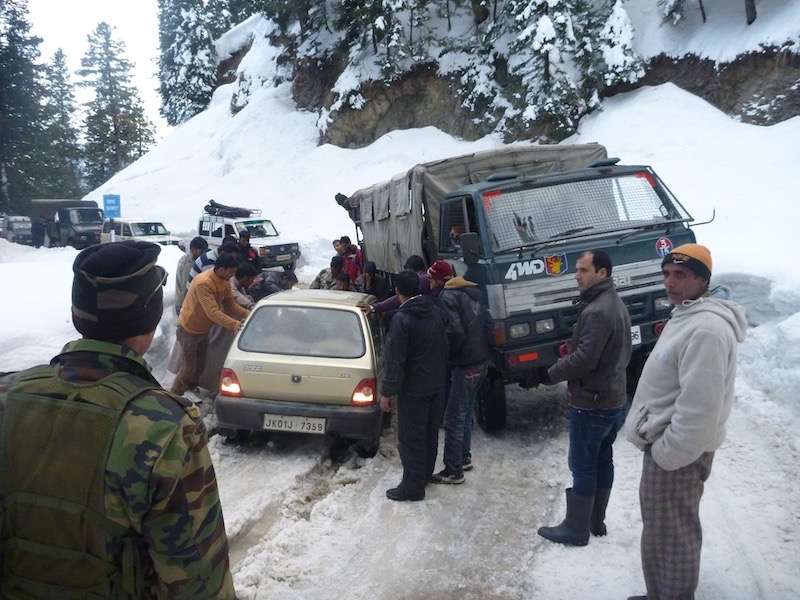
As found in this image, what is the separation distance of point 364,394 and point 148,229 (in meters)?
21.5

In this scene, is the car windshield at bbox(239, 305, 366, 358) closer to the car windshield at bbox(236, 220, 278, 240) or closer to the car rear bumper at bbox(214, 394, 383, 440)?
the car rear bumper at bbox(214, 394, 383, 440)

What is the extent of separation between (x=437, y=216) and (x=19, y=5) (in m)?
34.6

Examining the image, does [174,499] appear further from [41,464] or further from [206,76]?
[206,76]

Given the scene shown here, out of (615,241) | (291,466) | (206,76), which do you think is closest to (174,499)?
(291,466)

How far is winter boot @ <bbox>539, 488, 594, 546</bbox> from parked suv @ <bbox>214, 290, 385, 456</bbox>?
1.95m

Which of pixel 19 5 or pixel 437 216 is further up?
pixel 19 5

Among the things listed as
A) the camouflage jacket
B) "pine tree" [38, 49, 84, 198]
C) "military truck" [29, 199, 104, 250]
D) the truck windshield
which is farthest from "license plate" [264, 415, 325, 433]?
"pine tree" [38, 49, 84, 198]

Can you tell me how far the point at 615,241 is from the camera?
6.28 metres

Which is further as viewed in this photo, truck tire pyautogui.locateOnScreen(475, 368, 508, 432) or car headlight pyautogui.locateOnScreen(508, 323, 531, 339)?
truck tire pyautogui.locateOnScreen(475, 368, 508, 432)

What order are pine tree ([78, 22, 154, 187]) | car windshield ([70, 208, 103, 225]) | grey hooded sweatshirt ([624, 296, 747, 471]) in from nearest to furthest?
1. grey hooded sweatshirt ([624, 296, 747, 471])
2. car windshield ([70, 208, 103, 225])
3. pine tree ([78, 22, 154, 187])

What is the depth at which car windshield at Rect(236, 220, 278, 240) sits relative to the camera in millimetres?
19969

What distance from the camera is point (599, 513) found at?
14.0 ft

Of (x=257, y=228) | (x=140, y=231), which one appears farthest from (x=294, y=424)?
(x=140, y=231)

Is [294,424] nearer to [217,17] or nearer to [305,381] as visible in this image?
[305,381]
